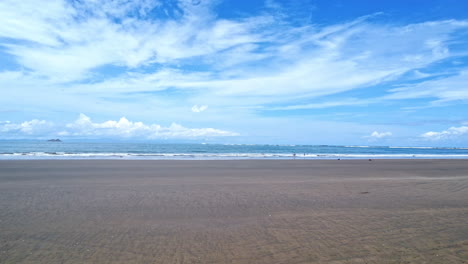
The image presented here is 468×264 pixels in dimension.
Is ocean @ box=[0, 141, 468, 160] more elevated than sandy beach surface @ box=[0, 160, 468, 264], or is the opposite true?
ocean @ box=[0, 141, 468, 160]

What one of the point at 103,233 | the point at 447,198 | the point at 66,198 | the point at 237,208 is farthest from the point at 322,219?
the point at 66,198

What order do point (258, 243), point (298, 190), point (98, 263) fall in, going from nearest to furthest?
1. point (98, 263)
2. point (258, 243)
3. point (298, 190)

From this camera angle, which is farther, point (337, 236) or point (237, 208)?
point (237, 208)

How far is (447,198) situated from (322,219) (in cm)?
627

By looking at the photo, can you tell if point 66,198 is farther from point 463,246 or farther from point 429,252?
point 463,246

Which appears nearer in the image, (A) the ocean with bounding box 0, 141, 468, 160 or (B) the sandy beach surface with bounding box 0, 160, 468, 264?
(B) the sandy beach surface with bounding box 0, 160, 468, 264

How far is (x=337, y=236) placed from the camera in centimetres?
658

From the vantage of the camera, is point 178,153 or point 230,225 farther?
point 178,153

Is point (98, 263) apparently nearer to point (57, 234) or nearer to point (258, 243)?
point (57, 234)

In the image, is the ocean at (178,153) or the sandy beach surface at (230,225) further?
the ocean at (178,153)

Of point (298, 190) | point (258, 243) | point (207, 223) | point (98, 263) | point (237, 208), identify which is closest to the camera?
point (98, 263)

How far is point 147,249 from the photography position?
19.2 ft

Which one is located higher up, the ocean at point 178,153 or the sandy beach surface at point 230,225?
the ocean at point 178,153

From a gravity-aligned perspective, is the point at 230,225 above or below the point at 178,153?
→ below
